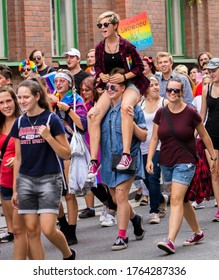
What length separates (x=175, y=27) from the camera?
24.7 m

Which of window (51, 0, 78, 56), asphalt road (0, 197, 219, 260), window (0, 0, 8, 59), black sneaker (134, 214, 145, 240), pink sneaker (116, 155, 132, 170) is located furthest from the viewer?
window (51, 0, 78, 56)

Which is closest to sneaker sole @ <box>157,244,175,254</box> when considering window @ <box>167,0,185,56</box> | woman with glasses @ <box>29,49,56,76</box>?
woman with glasses @ <box>29,49,56,76</box>

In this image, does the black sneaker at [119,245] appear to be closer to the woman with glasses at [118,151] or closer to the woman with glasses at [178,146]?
the woman with glasses at [118,151]

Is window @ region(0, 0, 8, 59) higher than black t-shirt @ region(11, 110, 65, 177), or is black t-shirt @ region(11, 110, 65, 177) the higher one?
window @ region(0, 0, 8, 59)

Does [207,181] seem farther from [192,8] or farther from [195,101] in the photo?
[192,8]

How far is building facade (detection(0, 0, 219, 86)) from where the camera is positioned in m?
19.6

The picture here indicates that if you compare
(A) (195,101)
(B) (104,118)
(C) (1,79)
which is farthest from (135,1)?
(B) (104,118)

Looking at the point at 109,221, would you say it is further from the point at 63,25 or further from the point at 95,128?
the point at 63,25

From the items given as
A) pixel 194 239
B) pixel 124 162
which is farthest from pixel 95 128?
pixel 194 239

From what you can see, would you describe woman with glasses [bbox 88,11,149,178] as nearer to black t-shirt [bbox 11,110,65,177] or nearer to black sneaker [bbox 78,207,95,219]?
black t-shirt [bbox 11,110,65,177]

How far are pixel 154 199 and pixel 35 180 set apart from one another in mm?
4172

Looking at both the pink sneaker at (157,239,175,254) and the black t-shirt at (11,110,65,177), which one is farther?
the pink sneaker at (157,239,175,254)

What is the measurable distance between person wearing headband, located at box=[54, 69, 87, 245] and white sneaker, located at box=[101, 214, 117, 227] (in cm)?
109

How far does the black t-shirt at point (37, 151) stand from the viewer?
30.5ft
